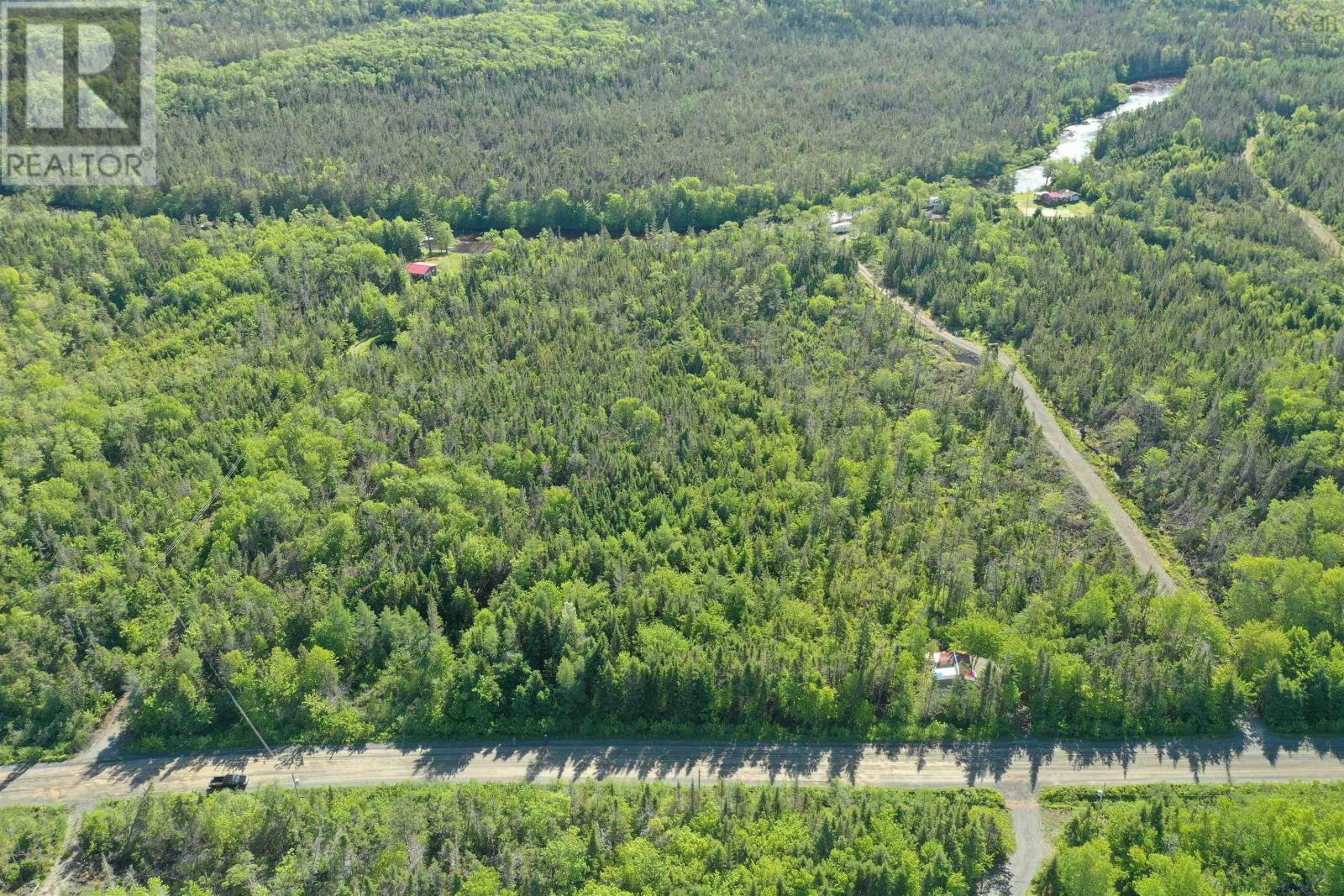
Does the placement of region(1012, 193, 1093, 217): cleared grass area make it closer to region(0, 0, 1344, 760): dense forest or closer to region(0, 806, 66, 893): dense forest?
region(0, 0, 1344, 760): dense forest

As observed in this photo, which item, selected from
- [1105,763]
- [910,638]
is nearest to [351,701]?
[910,638]

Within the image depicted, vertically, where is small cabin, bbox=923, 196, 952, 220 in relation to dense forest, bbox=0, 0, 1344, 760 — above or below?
above

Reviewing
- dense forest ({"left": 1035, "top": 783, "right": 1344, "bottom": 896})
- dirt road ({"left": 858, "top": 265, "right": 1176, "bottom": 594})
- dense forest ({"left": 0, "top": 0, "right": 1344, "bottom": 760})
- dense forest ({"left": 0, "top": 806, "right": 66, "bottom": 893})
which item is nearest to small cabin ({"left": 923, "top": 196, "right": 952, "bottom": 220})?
dense forest ({"left": 0, "top": 0, "right": 1344, "bottom": 760})

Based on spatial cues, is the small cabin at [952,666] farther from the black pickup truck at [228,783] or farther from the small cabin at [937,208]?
the small cabin at [937,208]

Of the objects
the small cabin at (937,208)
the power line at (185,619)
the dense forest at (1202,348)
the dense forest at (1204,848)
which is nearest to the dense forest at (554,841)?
the dense forest at (1204,848)

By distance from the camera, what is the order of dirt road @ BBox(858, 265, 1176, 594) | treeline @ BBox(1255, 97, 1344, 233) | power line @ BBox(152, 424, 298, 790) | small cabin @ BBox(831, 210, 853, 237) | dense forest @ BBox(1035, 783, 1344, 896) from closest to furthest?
dense forest @ BBox(1035, 783, 1344, 896) < power line @ BBox(152, 424, 298, 790) < dirt road @ BBox(858, 265, 1176, 594) < treeline @ BBox(1255, 97, 1344, 233) < small cabin @ BBox(831, 210, 853, 237)

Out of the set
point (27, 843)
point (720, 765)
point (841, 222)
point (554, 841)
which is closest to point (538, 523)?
→ point (720, 765)
